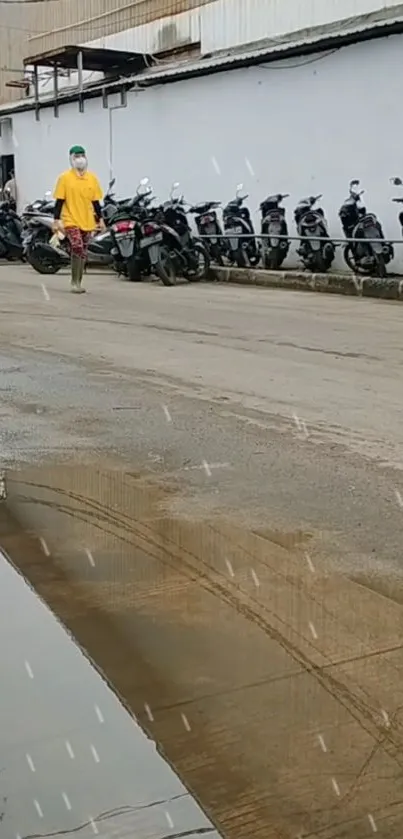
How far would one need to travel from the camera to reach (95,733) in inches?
121

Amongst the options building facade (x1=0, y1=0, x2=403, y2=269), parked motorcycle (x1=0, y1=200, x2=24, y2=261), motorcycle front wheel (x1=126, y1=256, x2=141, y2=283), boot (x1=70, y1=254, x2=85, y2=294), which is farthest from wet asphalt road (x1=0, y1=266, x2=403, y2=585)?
parked motorcycle (x1=0, y1=200, x2=24, y2=261)

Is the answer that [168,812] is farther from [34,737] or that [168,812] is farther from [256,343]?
[256,343]

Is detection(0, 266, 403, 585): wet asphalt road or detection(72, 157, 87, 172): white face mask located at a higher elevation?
detection(72, 157, 87, 172): white face mask

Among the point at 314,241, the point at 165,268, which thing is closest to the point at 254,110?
the point at 314,241

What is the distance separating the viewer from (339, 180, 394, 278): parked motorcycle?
48.0 feet

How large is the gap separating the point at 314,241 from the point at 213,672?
12.7 metres

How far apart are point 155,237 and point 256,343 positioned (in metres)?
6.03

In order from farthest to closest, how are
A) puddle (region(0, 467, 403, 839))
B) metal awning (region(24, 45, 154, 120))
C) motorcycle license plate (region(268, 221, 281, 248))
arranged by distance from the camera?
metal awning (region(24, 45, 154, 120))
motorcycle license plate (region(268, 221, 281, 248))
puddle (region(0, 467, 403, 839))

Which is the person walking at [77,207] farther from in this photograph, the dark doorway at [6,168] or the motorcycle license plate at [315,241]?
the dark doorway at [6,168]

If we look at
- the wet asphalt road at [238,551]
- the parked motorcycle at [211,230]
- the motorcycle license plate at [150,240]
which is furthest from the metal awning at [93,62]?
the wet asphalt road at [238,551]

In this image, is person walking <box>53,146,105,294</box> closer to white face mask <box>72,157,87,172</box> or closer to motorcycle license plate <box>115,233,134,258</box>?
white face mask <box>72,157,87,172</box>

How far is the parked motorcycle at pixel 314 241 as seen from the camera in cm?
1570

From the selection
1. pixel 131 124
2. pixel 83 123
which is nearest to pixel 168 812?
pixel 131 124

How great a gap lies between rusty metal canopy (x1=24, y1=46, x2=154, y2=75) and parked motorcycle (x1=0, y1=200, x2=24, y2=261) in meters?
2.98
